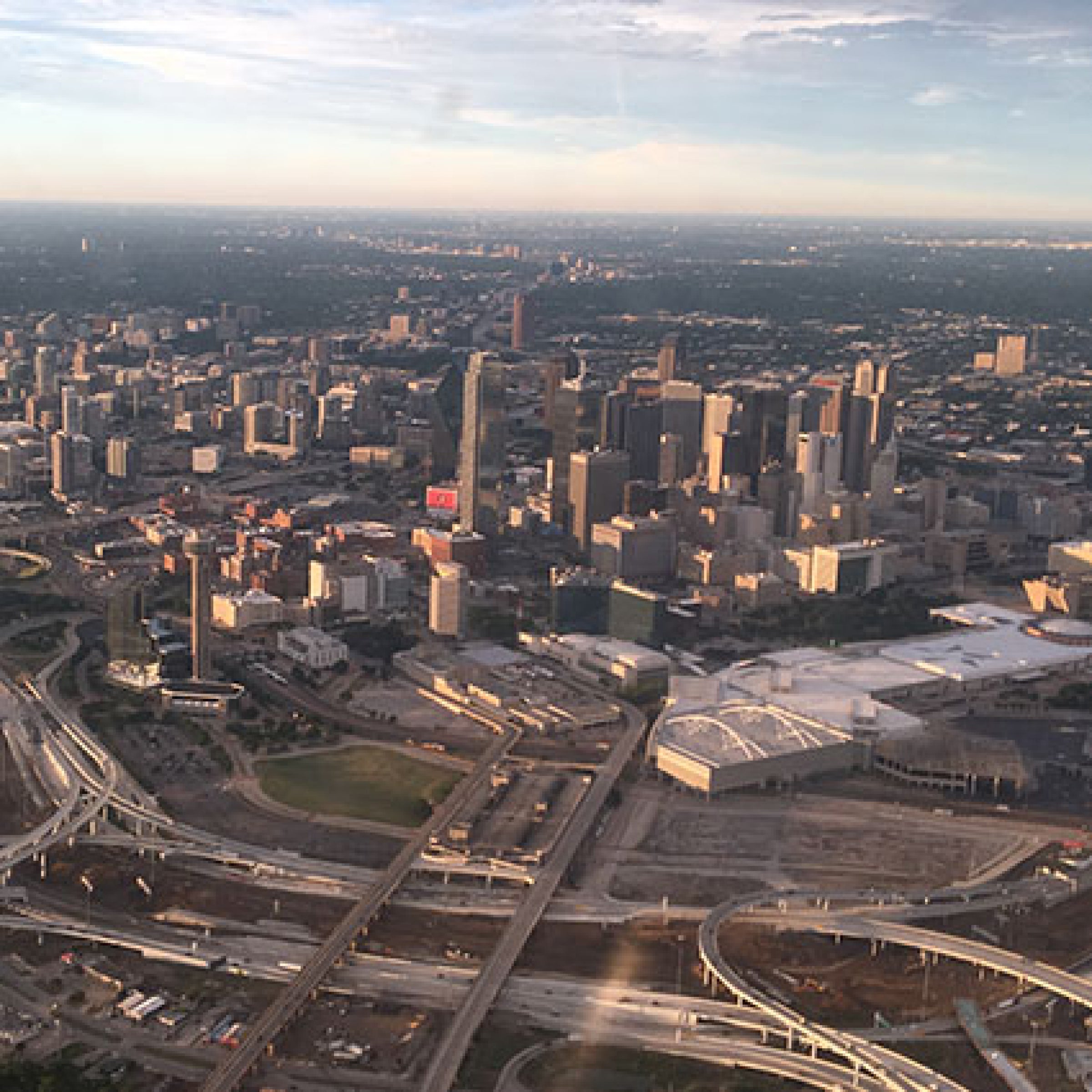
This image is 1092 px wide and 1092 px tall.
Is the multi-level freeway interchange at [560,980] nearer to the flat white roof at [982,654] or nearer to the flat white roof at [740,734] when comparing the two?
the flat white roof at [740,734]

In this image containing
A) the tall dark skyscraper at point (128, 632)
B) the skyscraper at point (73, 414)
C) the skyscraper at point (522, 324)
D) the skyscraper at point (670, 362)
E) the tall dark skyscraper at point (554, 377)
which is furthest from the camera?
the skyscraper at point (522, 324)

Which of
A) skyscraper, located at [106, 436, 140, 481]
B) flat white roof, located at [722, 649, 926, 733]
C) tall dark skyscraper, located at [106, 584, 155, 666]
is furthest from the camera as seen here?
skyscraper, located at [106, 436, 140, 481]

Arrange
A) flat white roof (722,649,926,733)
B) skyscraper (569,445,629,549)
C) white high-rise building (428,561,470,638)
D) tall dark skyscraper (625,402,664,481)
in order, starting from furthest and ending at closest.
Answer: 1. tall dark skyscraper (625,402,664,481)
2. skyscraper (569,445,629,549)
3. white high-rise building (428,561,470,638)
4. flat white roof (722,649,926,733)

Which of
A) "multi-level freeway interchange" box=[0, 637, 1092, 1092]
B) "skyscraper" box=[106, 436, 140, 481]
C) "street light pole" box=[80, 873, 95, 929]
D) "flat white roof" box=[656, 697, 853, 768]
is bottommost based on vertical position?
"street light pole" box=[80, 873, 95, 929]

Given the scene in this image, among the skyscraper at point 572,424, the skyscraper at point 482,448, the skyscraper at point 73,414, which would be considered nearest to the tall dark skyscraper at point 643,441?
the skyscraper at point 572,424

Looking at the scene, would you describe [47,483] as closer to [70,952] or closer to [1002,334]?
[70,952]

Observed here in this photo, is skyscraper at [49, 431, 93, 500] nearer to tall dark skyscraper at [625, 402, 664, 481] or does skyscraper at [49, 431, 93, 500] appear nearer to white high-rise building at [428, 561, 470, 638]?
tall dark skyscraper at [625, 402, 664, 481]

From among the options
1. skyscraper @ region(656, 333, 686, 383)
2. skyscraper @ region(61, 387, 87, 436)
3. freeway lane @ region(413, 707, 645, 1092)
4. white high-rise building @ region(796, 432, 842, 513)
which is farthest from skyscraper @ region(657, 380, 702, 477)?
freeway lane @ region(413, 707, 645, 1092)

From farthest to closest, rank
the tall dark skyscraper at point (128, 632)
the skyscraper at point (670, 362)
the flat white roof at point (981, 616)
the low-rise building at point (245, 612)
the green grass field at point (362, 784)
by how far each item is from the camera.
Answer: the skyscraper at point (670, 362), the flat white roof at point (981, 616), the low-rise building at point (245, 612), the tall dark skyscraper at point (128, 632), the green grass field at point (362, 784)
